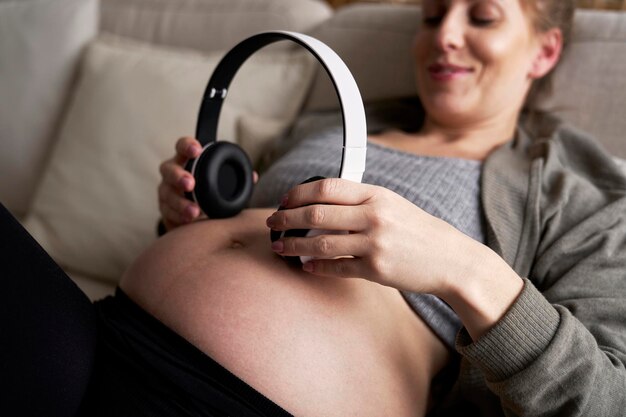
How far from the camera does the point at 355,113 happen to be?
749 millimetres

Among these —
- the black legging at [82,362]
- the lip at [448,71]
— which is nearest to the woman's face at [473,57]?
the lip at [448,71]

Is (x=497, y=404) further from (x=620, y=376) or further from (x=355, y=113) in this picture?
(x=355, y=113)

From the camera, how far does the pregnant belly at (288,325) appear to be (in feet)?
2.65

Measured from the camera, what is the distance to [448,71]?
118cm

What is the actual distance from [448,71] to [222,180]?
0.48 m

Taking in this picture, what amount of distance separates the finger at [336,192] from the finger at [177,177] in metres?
0.30

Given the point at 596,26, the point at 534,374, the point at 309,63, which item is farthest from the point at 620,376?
the point at 309,63

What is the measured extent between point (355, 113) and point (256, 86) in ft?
2.92

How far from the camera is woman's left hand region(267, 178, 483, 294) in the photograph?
0.71 meters

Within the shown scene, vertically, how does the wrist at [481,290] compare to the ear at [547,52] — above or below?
below

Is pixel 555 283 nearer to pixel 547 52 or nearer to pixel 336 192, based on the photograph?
pixel 336 192

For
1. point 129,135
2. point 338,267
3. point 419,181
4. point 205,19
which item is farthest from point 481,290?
point 205,19

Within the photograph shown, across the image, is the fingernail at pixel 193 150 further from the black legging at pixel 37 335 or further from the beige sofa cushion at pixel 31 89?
the beige sofa cushion at pixel 31 89

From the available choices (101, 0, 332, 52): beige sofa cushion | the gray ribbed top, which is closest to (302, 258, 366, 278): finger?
the gray ribbed top
